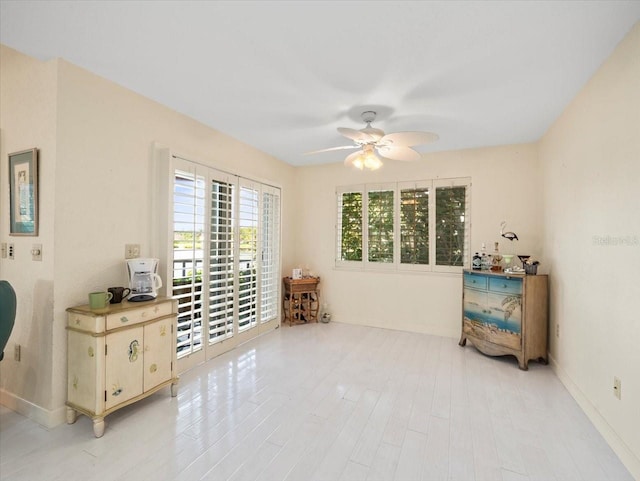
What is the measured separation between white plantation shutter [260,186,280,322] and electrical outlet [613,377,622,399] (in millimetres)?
3329

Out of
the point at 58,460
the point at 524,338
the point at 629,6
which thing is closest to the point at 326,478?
the point at 58,460

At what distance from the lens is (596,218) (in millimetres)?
2146

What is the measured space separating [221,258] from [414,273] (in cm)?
255

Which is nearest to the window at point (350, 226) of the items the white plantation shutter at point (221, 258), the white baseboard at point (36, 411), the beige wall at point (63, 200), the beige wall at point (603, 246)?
the white plantation shutter at point (221, 258)

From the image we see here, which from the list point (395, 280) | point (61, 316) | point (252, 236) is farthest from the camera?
point (395, 280)

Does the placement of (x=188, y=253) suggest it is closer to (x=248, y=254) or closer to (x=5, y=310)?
(x=248, y=254)

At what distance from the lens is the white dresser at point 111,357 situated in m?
1.94

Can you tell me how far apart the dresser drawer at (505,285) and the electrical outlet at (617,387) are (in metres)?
1.22

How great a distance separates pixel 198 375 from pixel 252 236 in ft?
5.39

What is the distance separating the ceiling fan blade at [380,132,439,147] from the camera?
2375 millimetres

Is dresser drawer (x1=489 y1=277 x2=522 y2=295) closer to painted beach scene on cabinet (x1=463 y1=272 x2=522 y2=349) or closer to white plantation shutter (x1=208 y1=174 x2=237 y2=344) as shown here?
painted beach scene on cabinet (x1=463 y1=272 x2=522 y2=349)

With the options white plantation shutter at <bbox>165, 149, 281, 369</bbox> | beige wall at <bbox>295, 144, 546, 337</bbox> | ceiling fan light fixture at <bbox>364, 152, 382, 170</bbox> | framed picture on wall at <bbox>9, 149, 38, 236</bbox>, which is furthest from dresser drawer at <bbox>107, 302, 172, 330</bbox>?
beige wall at <bbox>295, 144, 546, 337</bbox>

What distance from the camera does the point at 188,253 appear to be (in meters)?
2.84

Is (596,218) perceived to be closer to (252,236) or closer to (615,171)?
(615,171)
